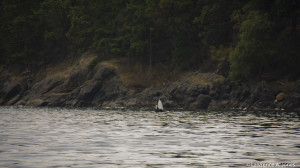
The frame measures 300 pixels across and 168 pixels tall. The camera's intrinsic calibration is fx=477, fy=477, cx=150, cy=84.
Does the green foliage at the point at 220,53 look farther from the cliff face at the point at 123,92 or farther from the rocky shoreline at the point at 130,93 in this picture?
the rocky shoreline at the point at 130,93

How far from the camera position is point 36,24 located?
121 metres

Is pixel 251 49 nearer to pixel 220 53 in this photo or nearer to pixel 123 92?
pixel 220 53

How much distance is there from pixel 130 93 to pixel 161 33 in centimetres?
1709

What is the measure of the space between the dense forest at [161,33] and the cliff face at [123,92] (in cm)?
389

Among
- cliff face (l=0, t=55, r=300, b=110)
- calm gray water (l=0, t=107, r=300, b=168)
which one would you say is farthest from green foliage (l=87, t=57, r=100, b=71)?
calm gray water (l=0, t=107, r=300, b=168)

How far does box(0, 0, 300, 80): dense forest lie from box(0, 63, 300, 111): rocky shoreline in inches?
150

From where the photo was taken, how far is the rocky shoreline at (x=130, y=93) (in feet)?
260

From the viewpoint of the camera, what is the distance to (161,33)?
10412 centimetres

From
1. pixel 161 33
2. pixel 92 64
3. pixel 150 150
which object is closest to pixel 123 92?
pixel 92 64

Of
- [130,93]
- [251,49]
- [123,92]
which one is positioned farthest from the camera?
[123,92]

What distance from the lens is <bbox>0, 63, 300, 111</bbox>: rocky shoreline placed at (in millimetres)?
79125

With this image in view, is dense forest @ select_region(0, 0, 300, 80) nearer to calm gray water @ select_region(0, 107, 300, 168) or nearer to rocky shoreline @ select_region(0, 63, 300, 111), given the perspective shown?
rocky shoreline @ select_region(0, 63, 300, 111)

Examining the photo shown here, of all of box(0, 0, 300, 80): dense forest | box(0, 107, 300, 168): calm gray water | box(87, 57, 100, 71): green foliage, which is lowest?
box(0, 107, 300, 168): calm gray water

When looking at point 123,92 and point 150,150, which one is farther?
point 123,92
